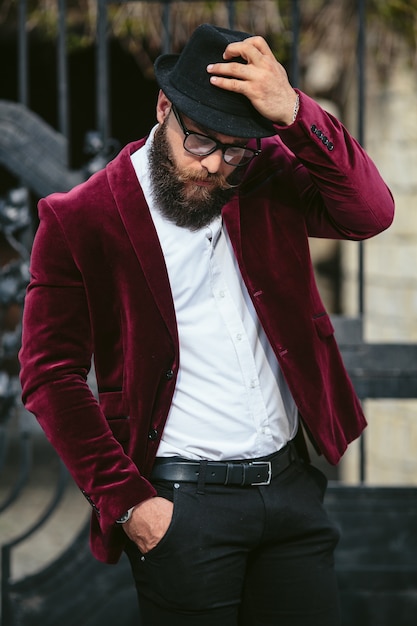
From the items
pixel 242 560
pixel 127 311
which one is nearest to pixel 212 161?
pixel 127 311

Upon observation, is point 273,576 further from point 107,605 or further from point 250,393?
point 107,605

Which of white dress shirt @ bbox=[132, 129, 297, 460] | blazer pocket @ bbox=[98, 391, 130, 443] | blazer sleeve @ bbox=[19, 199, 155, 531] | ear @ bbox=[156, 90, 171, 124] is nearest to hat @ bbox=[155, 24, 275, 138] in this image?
ear @ bbox=[156, 90, 171, 124]

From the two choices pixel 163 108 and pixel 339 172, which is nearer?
pixel 339 172

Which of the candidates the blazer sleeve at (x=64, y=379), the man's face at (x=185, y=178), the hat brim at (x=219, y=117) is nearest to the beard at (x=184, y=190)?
the man's face at (x=185, y=178)

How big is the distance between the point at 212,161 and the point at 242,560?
95cm

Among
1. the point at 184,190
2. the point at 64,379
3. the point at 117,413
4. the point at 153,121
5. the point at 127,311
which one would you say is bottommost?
the point at 153,121

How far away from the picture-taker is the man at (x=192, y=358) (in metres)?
2.35

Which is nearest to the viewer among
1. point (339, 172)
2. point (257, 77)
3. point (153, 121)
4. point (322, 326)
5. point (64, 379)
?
point (257, 77)

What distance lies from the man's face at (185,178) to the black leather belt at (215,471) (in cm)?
56

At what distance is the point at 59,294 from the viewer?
93.4 inches

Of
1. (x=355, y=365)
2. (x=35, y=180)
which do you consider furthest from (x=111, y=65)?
(x=355, y=365)

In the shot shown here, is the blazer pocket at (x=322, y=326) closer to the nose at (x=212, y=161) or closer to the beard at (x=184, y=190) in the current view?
the beard at (x=184, y=190)

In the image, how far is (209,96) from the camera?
2205mm

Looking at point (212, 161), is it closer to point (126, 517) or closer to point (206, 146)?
point (206, 146)
